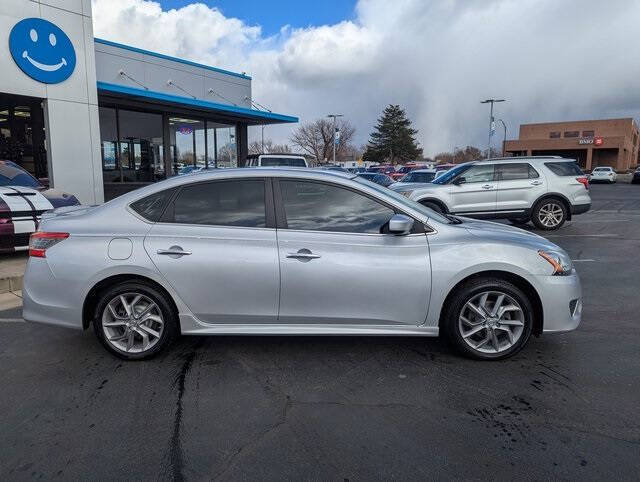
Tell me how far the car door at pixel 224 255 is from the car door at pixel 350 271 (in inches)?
5.1

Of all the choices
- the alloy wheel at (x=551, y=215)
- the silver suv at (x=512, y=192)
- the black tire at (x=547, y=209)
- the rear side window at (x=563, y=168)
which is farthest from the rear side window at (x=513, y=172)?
the alloy wheel at (x=551, y=215)

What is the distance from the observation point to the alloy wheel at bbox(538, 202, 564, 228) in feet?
37.0

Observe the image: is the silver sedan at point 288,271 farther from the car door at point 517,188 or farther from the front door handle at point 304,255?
the car door at point 517,188

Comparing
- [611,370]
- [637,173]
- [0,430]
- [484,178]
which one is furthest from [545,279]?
[637,173]

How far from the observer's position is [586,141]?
64750mm

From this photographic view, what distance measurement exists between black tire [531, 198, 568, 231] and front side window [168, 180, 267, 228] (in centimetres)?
915

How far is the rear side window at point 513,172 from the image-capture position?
11230 millimetres

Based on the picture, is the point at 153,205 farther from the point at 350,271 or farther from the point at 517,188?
the point at 517,188

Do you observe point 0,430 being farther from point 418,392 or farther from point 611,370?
point 611,370

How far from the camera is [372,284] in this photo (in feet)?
12.3

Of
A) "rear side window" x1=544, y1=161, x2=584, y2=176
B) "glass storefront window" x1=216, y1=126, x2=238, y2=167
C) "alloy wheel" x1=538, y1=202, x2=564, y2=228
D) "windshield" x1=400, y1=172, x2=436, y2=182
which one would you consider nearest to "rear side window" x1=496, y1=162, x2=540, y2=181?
"rear side window" x1=544, y1=161, x2=584, y2=176

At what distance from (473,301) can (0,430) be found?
11.3ft

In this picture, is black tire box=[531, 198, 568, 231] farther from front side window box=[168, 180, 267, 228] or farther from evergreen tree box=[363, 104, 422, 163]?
evergreen tree box=[363, 104, 422, 163]

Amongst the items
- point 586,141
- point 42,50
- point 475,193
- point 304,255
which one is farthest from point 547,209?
point 586,141
